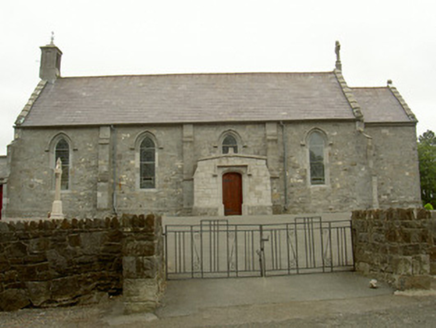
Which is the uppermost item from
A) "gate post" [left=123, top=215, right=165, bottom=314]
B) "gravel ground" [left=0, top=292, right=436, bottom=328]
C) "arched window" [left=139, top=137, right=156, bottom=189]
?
"arched window" [left=139, top=137, right=156, bottom=189]

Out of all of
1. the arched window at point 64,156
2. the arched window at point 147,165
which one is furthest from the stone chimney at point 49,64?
the arched window at point 147,165

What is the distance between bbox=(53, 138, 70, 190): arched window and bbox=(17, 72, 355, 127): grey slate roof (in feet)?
4.16

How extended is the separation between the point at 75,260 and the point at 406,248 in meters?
6.37

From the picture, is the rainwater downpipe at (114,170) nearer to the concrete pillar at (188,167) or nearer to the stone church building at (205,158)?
the stone church building at (205,158)

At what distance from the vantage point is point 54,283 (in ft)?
23.4

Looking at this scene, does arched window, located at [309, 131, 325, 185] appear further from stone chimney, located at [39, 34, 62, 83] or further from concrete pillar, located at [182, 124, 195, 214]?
stone chimney, located at [39, 34, 62, 83]

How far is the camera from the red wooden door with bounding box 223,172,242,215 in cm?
2264

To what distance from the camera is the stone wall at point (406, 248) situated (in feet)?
24.5

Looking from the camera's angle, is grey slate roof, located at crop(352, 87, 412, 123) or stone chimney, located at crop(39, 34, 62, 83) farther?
stone chimney, located at crop(39, 34, 62, 83)

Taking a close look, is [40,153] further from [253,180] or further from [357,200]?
[357,200]

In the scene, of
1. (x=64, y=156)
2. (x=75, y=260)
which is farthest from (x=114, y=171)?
(x=75, y=260)

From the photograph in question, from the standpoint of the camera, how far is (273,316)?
20.7 ft

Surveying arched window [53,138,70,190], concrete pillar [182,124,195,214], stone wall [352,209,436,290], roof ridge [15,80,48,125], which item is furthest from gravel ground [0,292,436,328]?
roof ridge [15,80,48,125]

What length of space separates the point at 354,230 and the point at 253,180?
43.1 ft
